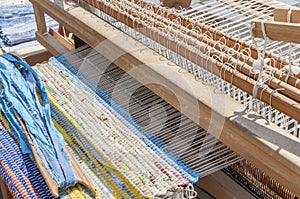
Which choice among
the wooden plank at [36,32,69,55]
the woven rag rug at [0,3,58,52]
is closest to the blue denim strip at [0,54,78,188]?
the wooden plank at [36,32,69,55]

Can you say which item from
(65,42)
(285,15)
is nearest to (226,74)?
(285,15)

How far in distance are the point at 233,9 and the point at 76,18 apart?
0.62 meters

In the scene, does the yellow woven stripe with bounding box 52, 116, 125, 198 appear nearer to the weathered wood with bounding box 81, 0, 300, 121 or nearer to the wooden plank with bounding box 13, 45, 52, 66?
the weathered wood with bounding box 81, 0, 300, 121

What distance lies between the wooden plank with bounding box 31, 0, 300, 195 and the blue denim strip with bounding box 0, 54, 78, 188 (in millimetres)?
280

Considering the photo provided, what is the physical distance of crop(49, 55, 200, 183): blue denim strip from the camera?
118 cm

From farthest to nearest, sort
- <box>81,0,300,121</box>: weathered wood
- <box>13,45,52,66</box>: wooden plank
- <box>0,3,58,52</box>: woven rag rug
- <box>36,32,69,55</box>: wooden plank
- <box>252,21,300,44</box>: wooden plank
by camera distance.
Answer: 1. <box>0,3,58,52</box>: woven rag rug
2. <box>13,45,52,66</box>: wooden plank
3. <box>36,32,69,55</box>: wooden plank
4. <box>81,0,300,121</box>: weathered wood
5. <box>252,21,300,44</box>: wooden plank

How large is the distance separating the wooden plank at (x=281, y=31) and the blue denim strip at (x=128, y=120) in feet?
1.45

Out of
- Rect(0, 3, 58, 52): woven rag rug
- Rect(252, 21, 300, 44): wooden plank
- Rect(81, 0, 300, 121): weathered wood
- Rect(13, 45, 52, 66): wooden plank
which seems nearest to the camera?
Rect(252, 21, 300, 44): wooden plank

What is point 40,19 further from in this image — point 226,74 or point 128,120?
point 226,74

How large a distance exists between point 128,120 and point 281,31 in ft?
2.18

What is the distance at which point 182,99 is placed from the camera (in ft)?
3.89

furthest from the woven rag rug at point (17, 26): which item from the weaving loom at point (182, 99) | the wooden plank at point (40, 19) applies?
the weaving loom at point (182, 99)

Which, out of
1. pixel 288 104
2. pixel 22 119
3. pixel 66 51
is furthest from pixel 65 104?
pixel 288 104

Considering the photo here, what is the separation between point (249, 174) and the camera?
134 cm
